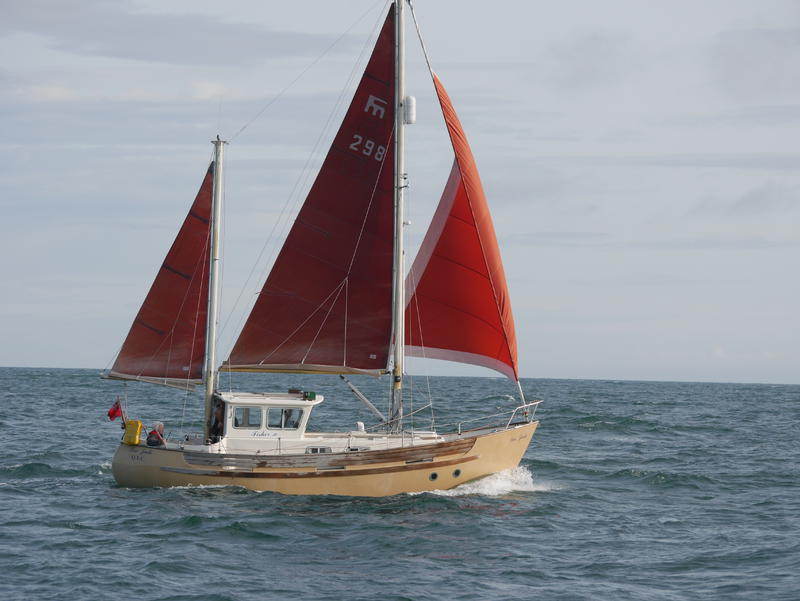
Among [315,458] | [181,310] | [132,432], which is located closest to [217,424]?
[132,432]

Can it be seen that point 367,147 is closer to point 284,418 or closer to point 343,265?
point 343,265

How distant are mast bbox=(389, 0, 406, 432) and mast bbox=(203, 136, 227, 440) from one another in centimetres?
521

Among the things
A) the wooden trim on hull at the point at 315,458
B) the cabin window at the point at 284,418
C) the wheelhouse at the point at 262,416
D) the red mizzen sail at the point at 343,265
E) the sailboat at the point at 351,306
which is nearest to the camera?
the wooden trim on hull at the point at 315,458

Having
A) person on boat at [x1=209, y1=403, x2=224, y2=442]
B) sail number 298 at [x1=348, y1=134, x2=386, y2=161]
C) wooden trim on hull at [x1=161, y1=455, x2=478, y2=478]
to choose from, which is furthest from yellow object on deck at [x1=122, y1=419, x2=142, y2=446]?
sail number 298 at [x1=348, y1=134, x2=386, y2=161]

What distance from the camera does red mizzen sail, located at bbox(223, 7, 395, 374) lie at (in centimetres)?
2978

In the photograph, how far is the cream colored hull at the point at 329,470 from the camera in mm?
28266

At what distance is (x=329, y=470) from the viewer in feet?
92.8

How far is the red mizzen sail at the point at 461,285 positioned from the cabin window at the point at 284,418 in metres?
3.91

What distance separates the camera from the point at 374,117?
29.8 m

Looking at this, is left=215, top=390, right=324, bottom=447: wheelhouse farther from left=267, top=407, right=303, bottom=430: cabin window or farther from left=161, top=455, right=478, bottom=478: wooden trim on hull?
left=161, top=455, right=478, bottom=478: wooden trim on hull

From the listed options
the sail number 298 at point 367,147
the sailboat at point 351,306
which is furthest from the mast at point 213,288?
the sail number 298 at point 367,147

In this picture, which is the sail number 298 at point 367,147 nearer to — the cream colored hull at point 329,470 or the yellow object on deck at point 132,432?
the cream colored hull at point 329,470

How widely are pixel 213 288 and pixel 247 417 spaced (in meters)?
3.93

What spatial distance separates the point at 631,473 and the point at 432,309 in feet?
38.5
